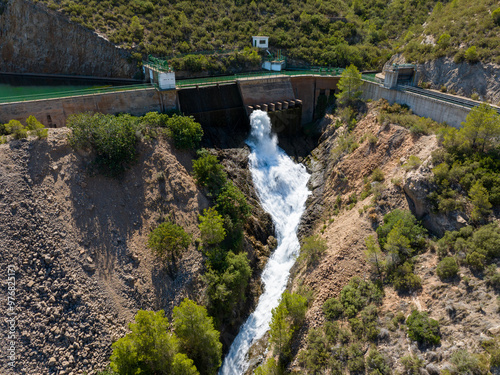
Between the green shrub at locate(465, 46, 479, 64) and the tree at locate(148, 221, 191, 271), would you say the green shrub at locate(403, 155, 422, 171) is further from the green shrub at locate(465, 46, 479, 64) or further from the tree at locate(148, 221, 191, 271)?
the tree at locate(148, 221, 191, 271)

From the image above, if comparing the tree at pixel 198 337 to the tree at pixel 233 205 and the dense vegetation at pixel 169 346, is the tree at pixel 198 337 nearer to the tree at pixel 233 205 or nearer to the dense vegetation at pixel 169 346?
the dense vegetation at pixel 169 346

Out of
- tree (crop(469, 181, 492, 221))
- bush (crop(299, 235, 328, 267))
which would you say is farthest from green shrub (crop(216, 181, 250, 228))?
tree (crop(469, 181, 492, 221))

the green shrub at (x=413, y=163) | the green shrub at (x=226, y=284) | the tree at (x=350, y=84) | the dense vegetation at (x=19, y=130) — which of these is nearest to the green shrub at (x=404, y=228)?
the green shrub at (x=413, y=163)

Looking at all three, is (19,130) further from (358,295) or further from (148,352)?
(358,295)

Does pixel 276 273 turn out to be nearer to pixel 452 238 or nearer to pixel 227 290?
pixel 227 290

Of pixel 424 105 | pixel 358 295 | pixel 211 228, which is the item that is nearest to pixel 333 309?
pixel 358 295
